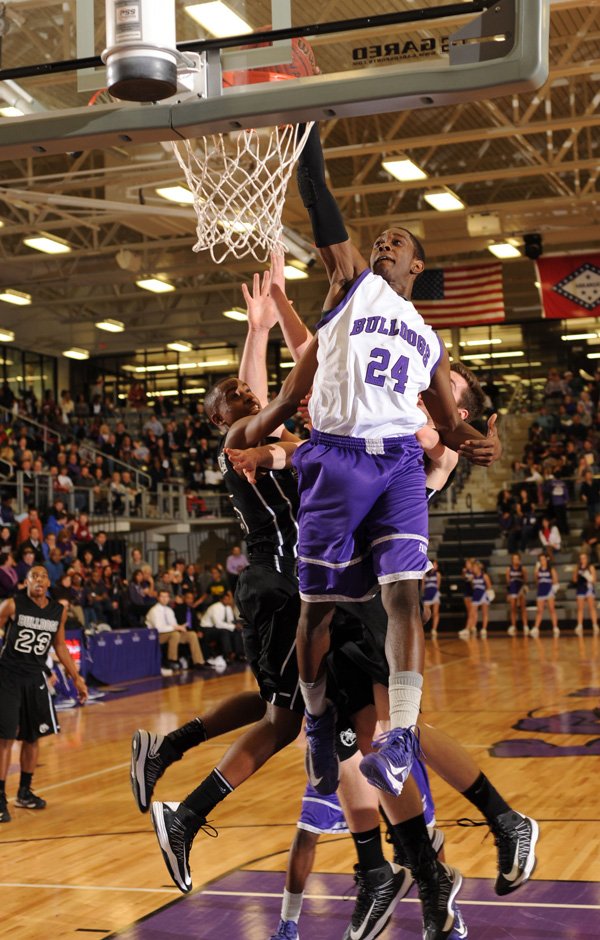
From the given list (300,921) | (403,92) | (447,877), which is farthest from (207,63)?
(300,921)

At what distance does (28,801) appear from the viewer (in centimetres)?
829

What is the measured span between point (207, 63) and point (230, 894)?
386 centimetres

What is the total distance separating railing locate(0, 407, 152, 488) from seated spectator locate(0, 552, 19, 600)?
Answer: 10807 millimetres

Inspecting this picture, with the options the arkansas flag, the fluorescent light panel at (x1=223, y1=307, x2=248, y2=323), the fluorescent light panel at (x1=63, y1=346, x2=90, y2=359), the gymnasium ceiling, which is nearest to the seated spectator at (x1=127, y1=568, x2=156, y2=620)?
the gymnasium ceiling

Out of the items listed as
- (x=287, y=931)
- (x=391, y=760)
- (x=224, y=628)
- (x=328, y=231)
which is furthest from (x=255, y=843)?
(x=224, y=628)

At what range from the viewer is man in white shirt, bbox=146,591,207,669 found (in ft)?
59.7

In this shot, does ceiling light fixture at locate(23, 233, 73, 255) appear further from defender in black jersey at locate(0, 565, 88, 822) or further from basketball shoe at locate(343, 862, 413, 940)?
basketball shoe at locate(343, 862, 413, 940)

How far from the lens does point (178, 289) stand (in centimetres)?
2717

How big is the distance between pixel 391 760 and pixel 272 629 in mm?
1455

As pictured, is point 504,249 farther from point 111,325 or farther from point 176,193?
point 111,325

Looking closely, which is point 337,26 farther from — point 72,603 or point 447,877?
point 72,603

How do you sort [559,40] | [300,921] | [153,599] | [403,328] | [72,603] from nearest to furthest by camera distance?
[403,328]
[300,921]
[559,40]
[72,603]
[153,599]

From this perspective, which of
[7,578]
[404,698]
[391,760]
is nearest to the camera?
[391,760]

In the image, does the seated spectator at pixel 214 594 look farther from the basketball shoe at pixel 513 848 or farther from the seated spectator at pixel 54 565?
the basketball shoe at pixel 513 848
